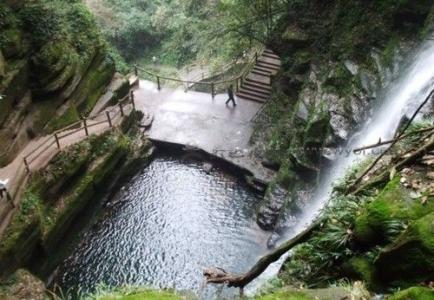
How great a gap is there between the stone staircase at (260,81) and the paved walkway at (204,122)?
396 mm

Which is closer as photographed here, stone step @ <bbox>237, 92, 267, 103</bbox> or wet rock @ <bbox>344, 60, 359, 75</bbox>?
wet rock @ <bbox>344, 60, 359, 75</bbox>

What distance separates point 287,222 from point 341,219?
808cm

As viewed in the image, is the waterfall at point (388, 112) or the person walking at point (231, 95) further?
the person walking at point (231, 95)

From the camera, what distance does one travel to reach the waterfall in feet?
39.5

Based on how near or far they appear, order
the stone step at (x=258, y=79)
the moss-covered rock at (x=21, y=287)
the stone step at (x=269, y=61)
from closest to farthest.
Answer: the moss-covered rock at (x=21, y=287) → the stone step at (x=258, y=79) → the stone step at (x=269, y=61)

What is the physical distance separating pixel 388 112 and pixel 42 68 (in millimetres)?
10858

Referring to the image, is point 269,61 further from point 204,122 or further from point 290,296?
point 290,296

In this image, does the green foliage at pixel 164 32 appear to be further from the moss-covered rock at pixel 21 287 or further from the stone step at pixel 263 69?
the moss-covered rock at pixel 21 287

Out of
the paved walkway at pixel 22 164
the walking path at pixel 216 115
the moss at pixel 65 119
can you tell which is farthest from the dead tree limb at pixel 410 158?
the moss at pixel 65 119

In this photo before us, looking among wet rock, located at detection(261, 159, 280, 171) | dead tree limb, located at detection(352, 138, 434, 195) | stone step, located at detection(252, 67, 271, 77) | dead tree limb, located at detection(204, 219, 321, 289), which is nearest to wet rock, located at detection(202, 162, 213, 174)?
wet rock, located at detection(261, 159, 280, 171)

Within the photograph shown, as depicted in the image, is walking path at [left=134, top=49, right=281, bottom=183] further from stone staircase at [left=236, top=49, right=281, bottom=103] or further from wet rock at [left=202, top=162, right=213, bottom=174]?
wet rock at [left=202, top=162, right=213, bottom=174]

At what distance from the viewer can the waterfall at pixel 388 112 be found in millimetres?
12039

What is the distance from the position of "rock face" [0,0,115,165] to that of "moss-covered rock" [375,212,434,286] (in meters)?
11.7

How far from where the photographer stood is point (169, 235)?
1462 centimetres
